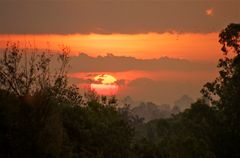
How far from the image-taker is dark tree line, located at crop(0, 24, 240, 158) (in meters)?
36.8

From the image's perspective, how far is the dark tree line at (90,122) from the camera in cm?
3681

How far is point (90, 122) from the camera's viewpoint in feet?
180

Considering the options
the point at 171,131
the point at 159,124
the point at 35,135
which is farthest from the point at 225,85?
the point at 159,124

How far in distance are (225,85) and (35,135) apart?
26.0m

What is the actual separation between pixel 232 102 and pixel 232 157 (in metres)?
5.53

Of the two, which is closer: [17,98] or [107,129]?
[17,98]

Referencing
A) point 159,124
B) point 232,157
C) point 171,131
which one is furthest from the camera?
point 159,124

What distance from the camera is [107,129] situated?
181 feet

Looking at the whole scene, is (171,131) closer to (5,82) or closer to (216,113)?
(216,113)

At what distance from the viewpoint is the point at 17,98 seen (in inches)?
1476

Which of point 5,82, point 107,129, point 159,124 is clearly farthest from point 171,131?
point 5,82

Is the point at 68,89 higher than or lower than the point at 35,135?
higher

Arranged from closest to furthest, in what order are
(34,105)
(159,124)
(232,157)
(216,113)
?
(34,105) → (232,157) → (216,113) → (159,124)

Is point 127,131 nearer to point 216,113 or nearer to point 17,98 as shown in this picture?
point 216,113
